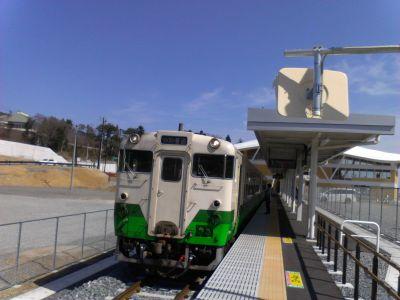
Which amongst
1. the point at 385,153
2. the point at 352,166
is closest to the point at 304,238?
the point at 352,166

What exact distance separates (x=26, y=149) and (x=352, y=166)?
67.3 metres

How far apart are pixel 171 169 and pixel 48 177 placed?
6325 centimetres

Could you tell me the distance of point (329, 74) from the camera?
6.68 meters

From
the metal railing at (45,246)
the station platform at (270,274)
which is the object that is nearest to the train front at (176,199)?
the station platform at (270,274)

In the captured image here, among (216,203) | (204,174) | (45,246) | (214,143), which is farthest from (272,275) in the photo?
(45,246)

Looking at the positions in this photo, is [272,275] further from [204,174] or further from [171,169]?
[171,169]

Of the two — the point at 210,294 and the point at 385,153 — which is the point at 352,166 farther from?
the point at 210,294

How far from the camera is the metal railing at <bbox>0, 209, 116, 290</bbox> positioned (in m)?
10.7

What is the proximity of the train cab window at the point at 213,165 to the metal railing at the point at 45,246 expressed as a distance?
12.0 ft

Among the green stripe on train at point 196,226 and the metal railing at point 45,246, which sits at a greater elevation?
the green stripe on train at point 196,226

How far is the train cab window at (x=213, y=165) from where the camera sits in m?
10.1

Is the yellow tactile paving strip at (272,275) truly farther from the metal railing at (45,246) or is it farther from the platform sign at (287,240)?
the metal railing at (45,246)

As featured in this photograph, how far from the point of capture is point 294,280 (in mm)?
8727

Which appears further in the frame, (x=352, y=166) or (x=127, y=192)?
(x=352, y=166)
